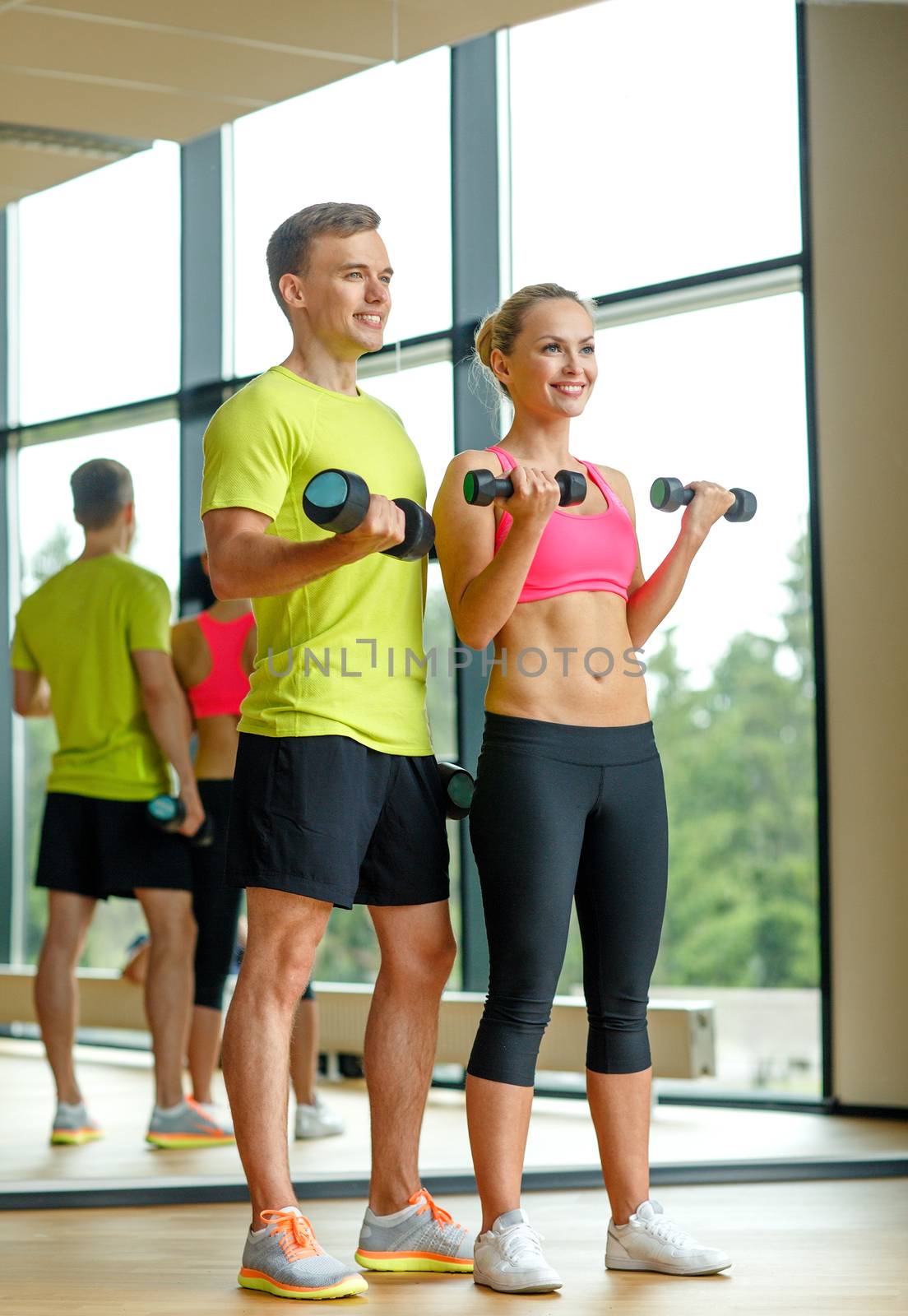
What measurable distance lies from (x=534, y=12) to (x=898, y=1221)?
89.5 inches

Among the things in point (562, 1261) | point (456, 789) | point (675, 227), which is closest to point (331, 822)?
point (456, 789)

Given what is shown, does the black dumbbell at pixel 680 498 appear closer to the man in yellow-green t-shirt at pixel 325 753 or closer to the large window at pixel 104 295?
the man in yellow-green t-shirt at pixel 325 753

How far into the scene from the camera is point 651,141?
10.1 ft

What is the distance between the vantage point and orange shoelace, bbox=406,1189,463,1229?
6.37 ft

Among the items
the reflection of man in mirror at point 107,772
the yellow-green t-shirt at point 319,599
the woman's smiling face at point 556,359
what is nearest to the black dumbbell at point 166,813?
the reflection of man in mirror at point 107,772

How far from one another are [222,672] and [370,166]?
3.37 ft

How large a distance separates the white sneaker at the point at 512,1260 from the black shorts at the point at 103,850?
4.25 ft

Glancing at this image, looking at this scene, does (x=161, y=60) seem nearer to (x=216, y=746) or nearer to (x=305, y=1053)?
(x=216, y=746)

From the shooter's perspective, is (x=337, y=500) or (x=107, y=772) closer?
(x=337, y=500)

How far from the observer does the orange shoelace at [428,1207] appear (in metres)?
1.94

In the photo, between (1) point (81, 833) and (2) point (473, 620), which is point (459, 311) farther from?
(1) point (81, 833)

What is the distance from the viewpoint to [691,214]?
3.11 meters

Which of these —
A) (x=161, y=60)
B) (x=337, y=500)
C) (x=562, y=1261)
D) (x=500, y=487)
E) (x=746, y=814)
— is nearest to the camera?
(x=337, y=500)

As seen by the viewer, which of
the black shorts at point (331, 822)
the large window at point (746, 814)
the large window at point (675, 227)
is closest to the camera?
the black shorts at point (331, 822)
